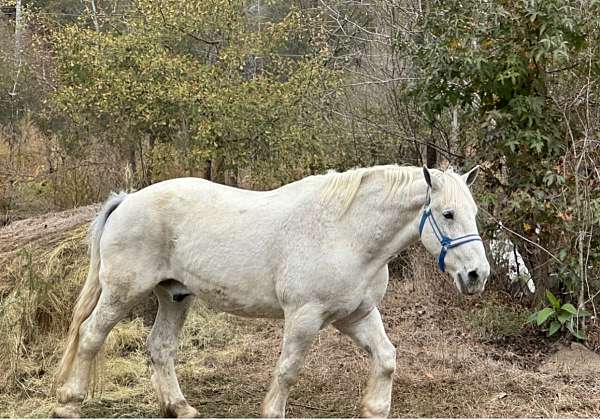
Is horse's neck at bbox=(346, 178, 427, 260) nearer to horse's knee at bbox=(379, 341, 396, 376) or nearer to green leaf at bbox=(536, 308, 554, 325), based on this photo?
horse's knee at bbox=(379, 341, 396, 376)

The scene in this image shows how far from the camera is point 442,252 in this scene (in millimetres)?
3938

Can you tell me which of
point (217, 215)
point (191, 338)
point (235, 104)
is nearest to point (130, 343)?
point (191, 338)

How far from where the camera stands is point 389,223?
4.16 meters

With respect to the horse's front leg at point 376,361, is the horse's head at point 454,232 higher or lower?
higher

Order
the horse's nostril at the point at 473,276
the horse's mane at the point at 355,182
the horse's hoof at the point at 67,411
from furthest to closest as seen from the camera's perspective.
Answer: the horse's hoof at the point at 67,411
the horse's mane at the point at 355,182
the horse's nostril at the point at 473,276

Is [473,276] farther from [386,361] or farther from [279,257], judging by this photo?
[279,257]

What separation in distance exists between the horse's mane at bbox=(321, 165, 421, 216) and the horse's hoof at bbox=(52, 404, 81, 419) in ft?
6.33

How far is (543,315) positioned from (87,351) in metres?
3.51

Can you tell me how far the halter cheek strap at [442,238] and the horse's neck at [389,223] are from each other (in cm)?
10

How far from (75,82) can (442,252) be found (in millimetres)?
7820

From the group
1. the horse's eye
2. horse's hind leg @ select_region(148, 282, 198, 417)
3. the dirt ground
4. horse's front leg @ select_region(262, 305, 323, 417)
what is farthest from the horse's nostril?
horse's hind leg @ select_region(148, 282, 198, 417)


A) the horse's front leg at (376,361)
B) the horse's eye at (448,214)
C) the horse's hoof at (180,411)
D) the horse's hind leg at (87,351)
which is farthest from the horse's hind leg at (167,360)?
the horse's eye at (448,214)

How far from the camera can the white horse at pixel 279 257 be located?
13.3 feet

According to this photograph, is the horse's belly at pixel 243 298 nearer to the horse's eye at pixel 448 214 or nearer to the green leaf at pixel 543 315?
the horse's eye at pixel 448 214
